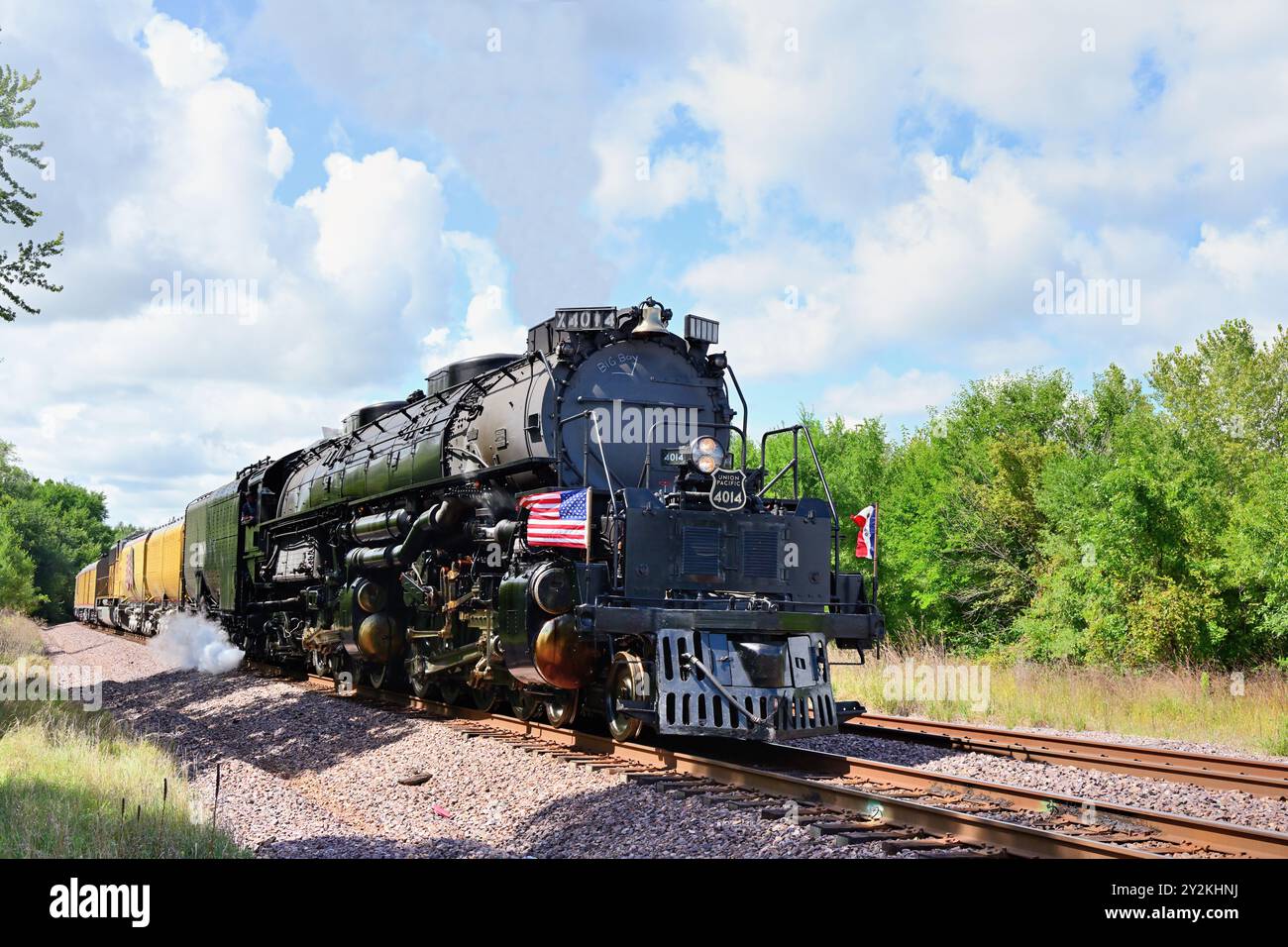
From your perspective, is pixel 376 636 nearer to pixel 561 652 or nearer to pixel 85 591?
pixel 561 652

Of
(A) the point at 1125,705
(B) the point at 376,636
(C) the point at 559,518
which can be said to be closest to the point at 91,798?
(C) the point at 559,518

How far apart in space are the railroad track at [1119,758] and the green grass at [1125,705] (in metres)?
1.64

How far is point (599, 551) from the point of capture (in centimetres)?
1002

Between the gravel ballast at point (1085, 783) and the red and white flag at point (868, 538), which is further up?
the red and white flag at point (868, 538)

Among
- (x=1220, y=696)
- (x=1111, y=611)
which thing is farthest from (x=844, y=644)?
(x=1111, y=611)

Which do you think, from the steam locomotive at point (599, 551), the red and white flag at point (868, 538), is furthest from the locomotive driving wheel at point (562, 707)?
the red and white flag at point (868, 538)

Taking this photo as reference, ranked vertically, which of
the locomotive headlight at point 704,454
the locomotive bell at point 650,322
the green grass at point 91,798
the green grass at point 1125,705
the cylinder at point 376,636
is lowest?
the green grass at point 1125,705

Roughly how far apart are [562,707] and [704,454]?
3187 mm

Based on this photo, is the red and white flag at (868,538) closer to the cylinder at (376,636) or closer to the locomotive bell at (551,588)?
the cylinder at (376,636)

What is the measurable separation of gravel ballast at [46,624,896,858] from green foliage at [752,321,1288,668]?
1613 cm

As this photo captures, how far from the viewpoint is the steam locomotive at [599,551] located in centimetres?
942

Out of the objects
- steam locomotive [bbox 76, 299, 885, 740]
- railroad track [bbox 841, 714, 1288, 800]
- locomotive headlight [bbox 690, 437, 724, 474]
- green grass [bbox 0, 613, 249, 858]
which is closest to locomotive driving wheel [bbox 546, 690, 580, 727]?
steam locomotive [bbox 76, 299, 885, 740]

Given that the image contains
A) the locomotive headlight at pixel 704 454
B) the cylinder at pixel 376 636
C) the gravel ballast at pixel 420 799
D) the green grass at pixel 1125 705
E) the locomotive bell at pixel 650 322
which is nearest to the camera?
the gravel ballast at pixel 420 799
